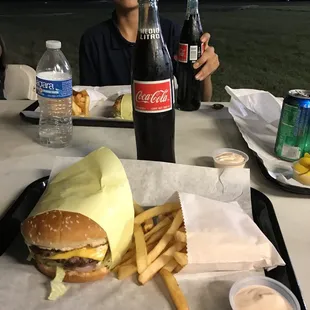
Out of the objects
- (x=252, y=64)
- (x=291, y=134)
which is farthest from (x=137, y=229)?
(x=252, y=64)

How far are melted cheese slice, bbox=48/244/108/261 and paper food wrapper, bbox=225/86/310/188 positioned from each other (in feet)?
1.79

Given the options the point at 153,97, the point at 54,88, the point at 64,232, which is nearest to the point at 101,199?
the point at 64,232

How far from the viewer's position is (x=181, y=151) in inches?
58.4

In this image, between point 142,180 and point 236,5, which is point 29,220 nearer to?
point 142,180

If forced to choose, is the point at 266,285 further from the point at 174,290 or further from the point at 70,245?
the point at 70,245

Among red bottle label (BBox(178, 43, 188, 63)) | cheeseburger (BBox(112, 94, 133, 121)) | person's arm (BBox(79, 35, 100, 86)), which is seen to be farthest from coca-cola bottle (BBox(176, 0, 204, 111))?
person's arm (BBox(79, 35, 100, 86))

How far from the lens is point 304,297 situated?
87 centimetres

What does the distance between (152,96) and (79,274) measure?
0.49 meters

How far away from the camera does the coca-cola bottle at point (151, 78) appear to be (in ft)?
3.95

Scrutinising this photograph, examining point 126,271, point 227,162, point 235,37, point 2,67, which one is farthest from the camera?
point 235,37

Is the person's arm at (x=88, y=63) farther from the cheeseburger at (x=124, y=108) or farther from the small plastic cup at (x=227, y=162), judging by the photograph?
the small plastic cup at (x=227, y=162)

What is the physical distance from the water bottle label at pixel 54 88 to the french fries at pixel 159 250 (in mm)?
538

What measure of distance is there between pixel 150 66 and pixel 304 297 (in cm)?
65

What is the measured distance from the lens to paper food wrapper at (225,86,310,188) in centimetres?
133
